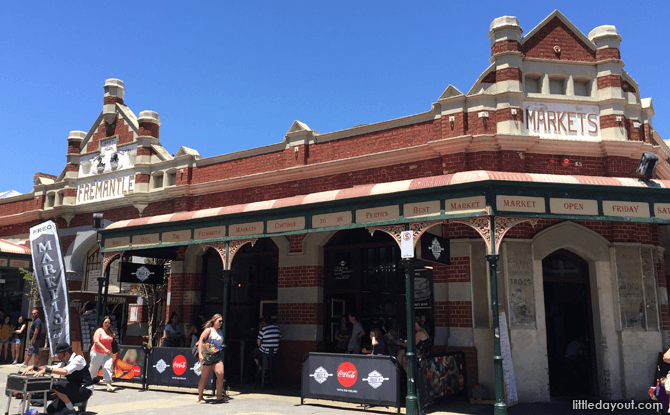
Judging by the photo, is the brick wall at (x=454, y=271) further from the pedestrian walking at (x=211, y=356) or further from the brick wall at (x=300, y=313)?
the pedestrian walking at (x=211, y=356)

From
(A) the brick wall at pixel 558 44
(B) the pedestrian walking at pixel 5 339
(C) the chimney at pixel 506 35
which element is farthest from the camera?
(B) the pedestrian walking at pixel 5 339

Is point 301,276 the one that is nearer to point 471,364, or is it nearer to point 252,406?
point 252,406

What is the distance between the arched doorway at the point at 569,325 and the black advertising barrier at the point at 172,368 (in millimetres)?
7897

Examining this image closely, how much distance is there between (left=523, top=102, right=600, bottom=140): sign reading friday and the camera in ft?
39.3

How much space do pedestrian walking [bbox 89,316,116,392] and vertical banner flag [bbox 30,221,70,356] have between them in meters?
0.64

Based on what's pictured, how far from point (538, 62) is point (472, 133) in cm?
242

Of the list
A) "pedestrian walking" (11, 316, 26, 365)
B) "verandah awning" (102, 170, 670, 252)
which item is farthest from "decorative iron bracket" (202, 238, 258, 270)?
"pedestrian walking" (11, 316, 26, 365)

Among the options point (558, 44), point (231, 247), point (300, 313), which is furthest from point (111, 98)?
point (558, 44)

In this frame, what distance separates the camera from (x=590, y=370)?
460 inches

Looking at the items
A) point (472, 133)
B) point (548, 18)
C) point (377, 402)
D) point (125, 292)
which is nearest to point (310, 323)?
point (377, 402)

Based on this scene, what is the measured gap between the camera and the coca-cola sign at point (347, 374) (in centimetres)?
976

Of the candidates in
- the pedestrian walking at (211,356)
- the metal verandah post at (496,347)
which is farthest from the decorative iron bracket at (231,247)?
the metal verandah post at (496,347)

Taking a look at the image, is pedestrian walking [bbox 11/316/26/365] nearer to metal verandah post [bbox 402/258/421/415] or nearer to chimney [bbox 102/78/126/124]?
chimney [bbox 102/78/126/124]

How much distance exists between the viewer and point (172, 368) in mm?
11812
